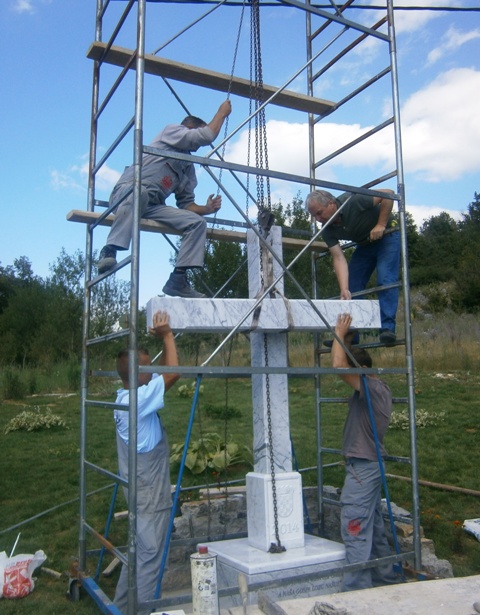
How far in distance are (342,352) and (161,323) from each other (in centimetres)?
147

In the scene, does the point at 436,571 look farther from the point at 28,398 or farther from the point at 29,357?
the point at 29,357

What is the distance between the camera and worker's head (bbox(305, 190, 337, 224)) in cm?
537

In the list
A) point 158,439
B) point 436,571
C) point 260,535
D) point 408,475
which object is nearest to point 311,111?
point 158,439

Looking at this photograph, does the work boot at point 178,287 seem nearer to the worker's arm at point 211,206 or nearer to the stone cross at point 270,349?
the stone cross at point 270,349

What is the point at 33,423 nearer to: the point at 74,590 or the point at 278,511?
the point at 74,590

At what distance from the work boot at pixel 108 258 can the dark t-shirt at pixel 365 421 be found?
2.10m

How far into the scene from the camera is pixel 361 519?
15.6 feet

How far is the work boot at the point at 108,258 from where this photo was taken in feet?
15.1

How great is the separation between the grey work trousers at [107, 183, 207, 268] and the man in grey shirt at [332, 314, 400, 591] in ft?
4.15

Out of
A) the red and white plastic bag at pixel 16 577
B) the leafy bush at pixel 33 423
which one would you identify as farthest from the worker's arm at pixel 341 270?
the leafy bush at pixel 33 423

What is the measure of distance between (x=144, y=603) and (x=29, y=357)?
1193 inches

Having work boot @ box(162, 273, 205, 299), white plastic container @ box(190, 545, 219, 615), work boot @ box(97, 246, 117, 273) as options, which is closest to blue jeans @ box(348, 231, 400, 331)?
work boot @ box(162, 273, 205, 299)

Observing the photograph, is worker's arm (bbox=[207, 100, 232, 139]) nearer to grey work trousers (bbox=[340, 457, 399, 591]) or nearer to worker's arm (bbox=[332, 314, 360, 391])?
worker's arm (bbox=[332, 314, 360, 391])

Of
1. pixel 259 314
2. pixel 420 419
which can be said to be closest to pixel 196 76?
pixel 259 314
